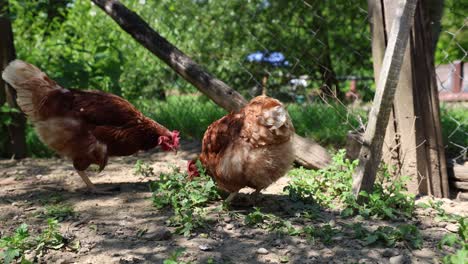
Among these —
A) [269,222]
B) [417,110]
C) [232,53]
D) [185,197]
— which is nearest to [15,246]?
[185,197]

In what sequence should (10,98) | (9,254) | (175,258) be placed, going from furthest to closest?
(10,98), (9,254), (175,258)

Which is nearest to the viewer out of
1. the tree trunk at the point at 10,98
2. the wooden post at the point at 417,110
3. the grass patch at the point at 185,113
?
the wooden post at the point at 417,110

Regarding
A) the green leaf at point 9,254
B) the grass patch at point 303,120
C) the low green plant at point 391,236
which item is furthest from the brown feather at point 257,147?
the green leaf at point 9,254

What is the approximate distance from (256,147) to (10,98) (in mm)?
2986

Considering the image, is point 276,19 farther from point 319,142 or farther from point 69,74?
point 69,74

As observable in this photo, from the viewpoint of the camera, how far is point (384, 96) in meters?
2.97

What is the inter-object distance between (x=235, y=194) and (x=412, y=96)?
4.89 feet

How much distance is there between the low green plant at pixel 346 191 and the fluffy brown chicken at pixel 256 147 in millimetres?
436

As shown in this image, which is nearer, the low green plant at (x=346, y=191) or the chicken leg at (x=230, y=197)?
the low green plant at (x=346, y=191)

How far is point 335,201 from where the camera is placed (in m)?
3.38

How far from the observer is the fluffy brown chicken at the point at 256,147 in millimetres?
2959

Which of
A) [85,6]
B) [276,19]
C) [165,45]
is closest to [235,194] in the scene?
[165,45]

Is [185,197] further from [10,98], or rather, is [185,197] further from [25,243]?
[10,98]

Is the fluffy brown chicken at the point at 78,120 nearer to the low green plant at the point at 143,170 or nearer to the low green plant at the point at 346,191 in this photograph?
the low green plant at the point at 143,170
